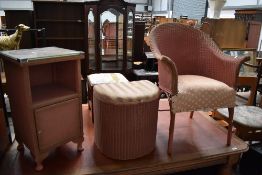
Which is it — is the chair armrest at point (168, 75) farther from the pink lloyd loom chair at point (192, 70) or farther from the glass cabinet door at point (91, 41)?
the glass cabinet door at point (91, 41)

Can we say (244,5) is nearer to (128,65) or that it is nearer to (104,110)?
(128,65)

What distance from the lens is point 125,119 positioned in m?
1.41

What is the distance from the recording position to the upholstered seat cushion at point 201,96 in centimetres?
151

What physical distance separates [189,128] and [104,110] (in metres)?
0.86

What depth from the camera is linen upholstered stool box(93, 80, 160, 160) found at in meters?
1.41

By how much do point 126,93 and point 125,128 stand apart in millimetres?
215

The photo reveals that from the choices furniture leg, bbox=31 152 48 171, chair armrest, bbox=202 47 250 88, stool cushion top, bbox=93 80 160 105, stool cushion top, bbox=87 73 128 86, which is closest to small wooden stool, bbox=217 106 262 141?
chair armrest, bbox=202 47 250 88

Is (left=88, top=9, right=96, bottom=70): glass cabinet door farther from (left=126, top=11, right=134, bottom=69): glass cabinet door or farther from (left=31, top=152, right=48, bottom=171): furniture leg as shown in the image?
(left=31, top=152, right=48, bottom=171): furniture leg

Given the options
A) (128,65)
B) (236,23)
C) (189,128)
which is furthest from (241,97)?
(128,65)

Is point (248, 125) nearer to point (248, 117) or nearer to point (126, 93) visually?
point (248, 117)

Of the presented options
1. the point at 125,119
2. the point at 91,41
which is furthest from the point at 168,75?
the point at 91,41

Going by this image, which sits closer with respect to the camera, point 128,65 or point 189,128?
point 189,128

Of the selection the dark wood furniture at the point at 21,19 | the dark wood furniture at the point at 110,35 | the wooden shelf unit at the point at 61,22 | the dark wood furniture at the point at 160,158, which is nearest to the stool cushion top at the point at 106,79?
the dark wood furniture at the point at 160,158

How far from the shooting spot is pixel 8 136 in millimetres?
1638
